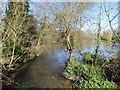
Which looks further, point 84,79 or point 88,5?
point 88,5

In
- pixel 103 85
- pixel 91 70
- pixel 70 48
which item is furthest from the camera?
pixel 70 48

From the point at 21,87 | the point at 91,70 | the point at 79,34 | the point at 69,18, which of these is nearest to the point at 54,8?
the point at 69,18

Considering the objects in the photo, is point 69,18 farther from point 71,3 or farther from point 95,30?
point 95,30

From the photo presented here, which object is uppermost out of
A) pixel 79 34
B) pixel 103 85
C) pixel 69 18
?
pixel 69 18

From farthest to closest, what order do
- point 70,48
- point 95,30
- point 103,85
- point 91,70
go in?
point 70,48
point 95,30
point 91,70
point 103,85

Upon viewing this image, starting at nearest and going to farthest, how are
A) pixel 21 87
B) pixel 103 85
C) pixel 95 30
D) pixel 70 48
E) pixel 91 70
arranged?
pixel 103 85
pixel 21 87
pixel 91 70
pixel 95 30
pixel 70 48

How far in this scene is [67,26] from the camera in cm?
680

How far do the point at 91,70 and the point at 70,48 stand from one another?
2.32 m

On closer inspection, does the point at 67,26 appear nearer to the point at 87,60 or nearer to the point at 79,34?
the point at 79,34

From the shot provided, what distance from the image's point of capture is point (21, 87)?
504 centimetres

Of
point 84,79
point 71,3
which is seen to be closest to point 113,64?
point 84,79

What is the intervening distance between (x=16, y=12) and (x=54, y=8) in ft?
8.29

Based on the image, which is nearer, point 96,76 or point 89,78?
point 89,78

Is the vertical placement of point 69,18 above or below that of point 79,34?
above
